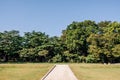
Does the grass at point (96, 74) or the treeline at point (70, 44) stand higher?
the treeline at point (70, 44)

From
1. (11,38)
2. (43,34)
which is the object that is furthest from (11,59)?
(43,34)

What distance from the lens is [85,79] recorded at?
21.2 metres

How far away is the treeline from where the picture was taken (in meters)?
61.0

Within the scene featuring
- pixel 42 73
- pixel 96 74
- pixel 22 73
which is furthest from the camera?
pixel 22 73

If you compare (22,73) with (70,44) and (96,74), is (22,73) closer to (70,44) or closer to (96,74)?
(96,74)

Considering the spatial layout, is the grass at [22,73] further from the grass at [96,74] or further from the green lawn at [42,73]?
the grass at [96,74]

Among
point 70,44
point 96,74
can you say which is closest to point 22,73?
point 96,74

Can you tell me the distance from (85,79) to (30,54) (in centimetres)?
4655

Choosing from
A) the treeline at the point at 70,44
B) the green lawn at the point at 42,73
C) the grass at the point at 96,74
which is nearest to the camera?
the grass at the point at 96,74

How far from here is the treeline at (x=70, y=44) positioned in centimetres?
6097

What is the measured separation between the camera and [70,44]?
65250mm

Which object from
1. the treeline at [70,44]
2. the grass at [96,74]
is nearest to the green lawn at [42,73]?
the grass at [96,74]

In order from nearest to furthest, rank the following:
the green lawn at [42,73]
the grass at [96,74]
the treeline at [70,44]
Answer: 1. the grass at [96,74]
2. the green lawn at [42,73]
3. the treeline at [70,44]

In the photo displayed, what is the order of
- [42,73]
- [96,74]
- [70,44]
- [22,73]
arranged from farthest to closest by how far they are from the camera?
[70,44] → [22,73] → [42,73] → [96,74]
